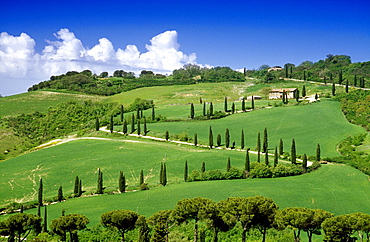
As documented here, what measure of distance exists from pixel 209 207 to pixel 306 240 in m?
11.2

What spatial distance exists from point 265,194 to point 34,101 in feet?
445

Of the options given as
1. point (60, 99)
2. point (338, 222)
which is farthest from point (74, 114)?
point (338, 222)

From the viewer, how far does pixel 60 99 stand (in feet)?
560

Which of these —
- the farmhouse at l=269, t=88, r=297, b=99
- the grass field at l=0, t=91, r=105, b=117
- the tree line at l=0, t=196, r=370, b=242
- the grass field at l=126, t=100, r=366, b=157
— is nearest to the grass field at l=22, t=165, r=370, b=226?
the tree line at l=0, t=196, r=370, b=242

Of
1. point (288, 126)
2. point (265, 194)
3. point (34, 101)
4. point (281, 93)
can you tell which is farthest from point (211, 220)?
point (34, 101)

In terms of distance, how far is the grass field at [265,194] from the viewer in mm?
52594

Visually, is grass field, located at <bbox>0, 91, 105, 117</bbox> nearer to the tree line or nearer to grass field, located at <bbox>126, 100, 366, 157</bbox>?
grass field, located at <bbox>126, 100, 366, 157</bbox>

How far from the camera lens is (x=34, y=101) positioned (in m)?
166

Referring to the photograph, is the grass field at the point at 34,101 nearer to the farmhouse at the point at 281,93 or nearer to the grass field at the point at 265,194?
the farmhouse at the point at 281,93

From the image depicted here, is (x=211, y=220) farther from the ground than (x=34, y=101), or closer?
closer

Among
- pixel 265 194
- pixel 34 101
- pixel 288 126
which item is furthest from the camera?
pixel 34 101

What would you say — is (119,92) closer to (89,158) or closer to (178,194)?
(89,158)

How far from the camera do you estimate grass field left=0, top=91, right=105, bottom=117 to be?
149 m

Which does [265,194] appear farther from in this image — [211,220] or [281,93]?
[281,93]
